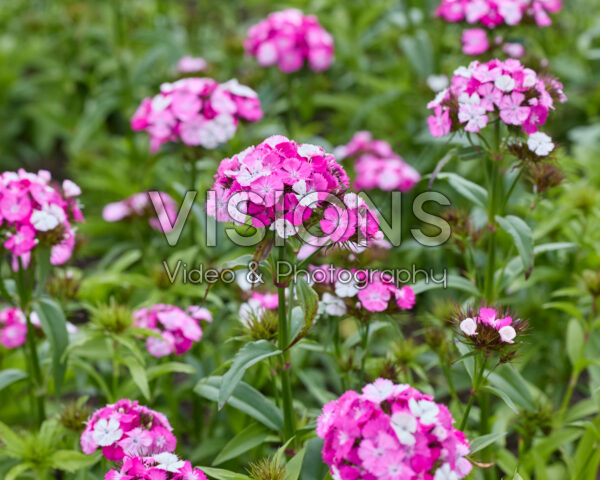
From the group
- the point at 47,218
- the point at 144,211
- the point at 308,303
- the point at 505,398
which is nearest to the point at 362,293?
the point at 308,303

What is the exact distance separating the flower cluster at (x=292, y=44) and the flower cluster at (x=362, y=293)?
188 centimetres

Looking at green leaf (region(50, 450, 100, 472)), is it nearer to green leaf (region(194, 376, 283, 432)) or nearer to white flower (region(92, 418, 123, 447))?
white flower (region(92, 418, 123, 447))

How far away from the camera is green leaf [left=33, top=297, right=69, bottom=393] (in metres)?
2.50

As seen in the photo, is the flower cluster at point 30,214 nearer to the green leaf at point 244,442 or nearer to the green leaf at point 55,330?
the green leaf at point 55,330

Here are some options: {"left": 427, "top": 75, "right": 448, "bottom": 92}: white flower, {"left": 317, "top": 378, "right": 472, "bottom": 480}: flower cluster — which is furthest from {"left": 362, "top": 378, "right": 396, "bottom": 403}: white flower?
{"left": 427, "top": 75, "right": 448, "bottom": 92}: white flower

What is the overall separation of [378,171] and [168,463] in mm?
2252

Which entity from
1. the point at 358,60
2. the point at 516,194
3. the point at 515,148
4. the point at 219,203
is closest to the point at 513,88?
the point at 515,148

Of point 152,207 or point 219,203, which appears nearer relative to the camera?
point 219,203

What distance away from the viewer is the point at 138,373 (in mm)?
2484

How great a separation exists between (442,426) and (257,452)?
1190 millimetres

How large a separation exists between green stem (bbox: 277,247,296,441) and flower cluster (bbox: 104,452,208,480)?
452mm

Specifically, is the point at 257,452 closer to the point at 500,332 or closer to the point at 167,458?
the point at 167,458

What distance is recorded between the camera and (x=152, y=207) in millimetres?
3641

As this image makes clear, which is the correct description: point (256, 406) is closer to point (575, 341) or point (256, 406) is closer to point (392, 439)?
point (392, 439)
